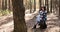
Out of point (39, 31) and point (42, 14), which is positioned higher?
point (42, 14)

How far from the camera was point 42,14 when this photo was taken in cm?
1227

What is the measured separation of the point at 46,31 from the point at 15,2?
4.24m

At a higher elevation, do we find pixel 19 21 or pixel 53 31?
pixel 19 21

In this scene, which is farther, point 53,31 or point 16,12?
point 53,31

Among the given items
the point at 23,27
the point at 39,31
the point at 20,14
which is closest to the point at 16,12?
the point at 20,14

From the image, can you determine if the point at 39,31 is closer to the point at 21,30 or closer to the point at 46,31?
the point at 46,31

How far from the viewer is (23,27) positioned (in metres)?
8.95

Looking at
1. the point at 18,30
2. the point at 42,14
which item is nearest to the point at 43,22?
the point at 42,14

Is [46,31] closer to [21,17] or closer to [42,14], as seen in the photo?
[42,14]

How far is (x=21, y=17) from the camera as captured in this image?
8852 mm

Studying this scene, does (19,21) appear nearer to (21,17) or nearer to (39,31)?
(21,17)

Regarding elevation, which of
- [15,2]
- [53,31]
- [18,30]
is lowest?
[53,31]

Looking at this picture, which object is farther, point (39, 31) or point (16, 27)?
point (39, 31)

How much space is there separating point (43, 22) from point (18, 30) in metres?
3.69
